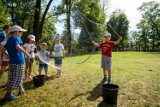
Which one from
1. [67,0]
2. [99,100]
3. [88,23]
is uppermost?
[67,0]

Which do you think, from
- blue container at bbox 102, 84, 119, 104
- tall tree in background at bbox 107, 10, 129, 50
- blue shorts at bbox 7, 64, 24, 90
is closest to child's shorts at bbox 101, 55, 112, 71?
blue container at bbox 102, 84, 119, 104

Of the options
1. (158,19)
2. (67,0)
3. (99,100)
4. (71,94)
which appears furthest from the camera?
(158,19)

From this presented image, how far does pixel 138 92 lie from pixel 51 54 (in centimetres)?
393

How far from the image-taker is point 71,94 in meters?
5.64

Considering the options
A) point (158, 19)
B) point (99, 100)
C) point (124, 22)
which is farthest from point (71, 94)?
point (158, 19)

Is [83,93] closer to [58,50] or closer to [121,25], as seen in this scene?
[58,50]

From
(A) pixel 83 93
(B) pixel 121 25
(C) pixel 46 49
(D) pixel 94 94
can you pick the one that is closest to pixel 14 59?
(C) pixel 46 49

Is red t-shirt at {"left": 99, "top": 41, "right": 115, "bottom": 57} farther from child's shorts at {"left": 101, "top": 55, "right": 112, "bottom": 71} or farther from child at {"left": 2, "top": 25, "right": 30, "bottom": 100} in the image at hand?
child at {"left": 2, "top": 25, "right": 30, "bottom": 100}

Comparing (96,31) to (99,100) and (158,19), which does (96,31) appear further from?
(158,19)

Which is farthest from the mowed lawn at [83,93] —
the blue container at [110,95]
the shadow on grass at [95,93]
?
the blue container at [110,95]

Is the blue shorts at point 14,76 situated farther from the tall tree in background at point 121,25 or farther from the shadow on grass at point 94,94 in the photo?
the tall tree in background at point 121,25

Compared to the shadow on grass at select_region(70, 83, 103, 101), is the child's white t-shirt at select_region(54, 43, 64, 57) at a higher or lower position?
higher

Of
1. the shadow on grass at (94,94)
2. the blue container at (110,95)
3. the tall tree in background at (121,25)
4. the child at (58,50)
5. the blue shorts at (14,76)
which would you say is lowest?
the shadow on grass at (94,94)

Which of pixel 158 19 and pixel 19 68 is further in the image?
pixel 158 19
